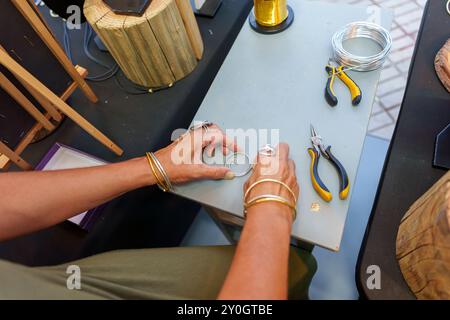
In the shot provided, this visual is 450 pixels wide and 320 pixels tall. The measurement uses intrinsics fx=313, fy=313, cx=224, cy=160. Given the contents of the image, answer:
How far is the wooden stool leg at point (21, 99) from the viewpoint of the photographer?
0.71m

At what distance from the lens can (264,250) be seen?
0.48 m

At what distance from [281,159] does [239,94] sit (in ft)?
0.78

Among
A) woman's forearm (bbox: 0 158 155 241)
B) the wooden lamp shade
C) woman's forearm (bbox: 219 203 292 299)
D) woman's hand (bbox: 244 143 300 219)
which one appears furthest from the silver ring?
the wooden lamp shade

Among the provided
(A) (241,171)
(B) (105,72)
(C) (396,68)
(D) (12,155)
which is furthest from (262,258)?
(C) (396,68)

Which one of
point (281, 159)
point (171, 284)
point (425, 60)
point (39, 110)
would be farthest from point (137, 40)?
point (425, 60)

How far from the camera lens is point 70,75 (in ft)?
2.76

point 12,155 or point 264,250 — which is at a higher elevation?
Result: point 12,155

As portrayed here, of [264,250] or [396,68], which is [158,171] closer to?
[264,250]

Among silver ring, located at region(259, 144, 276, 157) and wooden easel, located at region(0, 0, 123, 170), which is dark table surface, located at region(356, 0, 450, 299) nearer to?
silver ring, located at region(259, 144, 276, 157)

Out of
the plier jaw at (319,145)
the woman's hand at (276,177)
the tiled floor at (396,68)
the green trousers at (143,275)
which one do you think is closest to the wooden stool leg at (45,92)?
the green trousers at (143,275)

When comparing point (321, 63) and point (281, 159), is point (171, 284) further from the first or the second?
point (321, 63)

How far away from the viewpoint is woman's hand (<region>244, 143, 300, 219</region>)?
562 mm

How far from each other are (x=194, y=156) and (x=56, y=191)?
0.29m

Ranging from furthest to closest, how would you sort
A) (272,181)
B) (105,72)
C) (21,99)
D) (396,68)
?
1. (396,68)
2. (105,72)
3. (21,99)
4. (272,181)
